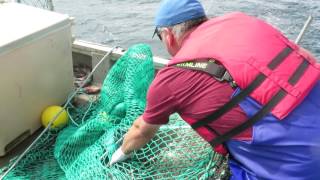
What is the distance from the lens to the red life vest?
2.26m

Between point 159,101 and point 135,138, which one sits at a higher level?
point 159,101

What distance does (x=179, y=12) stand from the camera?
259 centimetres

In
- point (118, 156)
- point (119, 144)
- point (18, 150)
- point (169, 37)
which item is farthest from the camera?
point (18, 150)

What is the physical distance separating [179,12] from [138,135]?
0.82 metres

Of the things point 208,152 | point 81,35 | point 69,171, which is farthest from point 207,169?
point 81,35

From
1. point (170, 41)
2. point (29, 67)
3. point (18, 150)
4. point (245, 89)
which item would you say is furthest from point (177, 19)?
point (18, 150)

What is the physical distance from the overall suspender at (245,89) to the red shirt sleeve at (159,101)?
0.14 metres

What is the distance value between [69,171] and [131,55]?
3.70 feet

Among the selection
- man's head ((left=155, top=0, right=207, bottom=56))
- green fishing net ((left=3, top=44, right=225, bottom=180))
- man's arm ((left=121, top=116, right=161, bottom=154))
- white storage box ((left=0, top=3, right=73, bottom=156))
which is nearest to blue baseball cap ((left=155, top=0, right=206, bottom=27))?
man's head ((left=155, top=0, right=207, bottom=56))

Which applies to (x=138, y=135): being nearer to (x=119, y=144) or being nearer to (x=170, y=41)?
(x=119, y=144)

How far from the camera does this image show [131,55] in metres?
3.82

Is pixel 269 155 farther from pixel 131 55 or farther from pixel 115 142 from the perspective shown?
pixel 131 55

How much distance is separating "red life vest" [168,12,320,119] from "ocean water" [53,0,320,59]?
7.80 m

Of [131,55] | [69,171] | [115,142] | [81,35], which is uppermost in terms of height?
[131,55]
